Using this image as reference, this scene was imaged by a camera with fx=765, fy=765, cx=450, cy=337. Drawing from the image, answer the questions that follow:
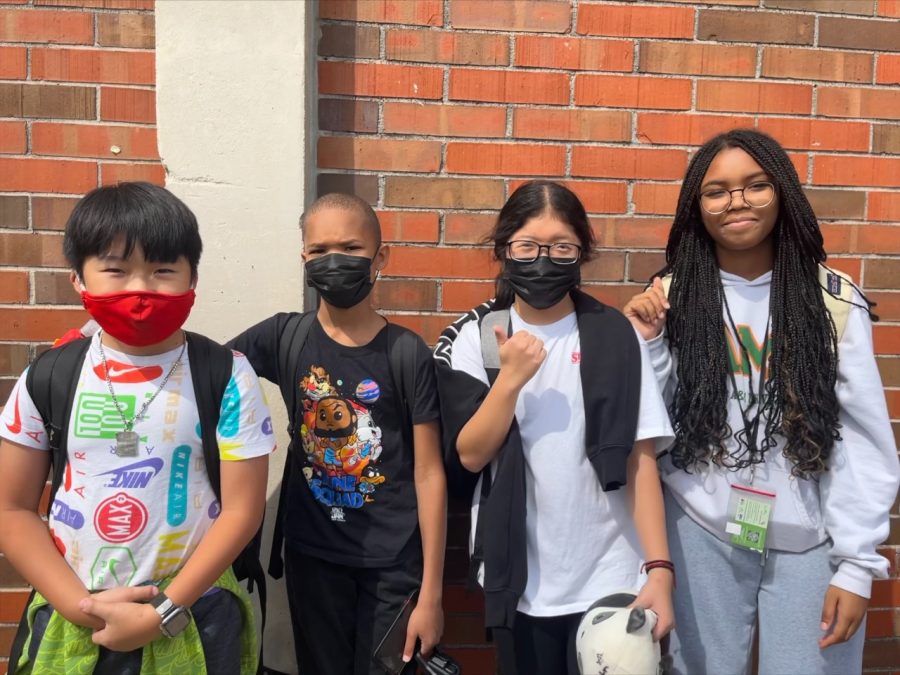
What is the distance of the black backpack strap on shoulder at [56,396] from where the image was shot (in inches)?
70.6

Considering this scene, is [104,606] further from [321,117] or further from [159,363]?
[321,117]

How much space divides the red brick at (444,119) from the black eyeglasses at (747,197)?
32.4 inches

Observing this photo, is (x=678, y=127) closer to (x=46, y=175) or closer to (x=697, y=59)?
(x=697, y=59)

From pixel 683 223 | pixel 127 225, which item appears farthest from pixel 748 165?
pixel 127 225

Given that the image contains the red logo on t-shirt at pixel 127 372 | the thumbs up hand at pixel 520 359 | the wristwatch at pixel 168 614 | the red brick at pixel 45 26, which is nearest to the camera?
the wristwatch at pixel 168 614

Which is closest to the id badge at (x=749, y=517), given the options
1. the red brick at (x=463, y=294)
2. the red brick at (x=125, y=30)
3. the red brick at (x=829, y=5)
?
the red brick at (x=463, y=294)

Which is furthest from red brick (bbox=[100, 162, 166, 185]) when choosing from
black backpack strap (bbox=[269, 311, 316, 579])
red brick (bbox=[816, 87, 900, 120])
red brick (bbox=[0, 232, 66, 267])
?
red brick (bbox=[816, 87, 900, 120])

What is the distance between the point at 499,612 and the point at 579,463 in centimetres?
44

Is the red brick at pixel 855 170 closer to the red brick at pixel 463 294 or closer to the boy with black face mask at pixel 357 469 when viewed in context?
the red brick at pixel 463 294

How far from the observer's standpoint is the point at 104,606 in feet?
5.58

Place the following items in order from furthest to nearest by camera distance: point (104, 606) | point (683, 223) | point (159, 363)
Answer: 1. point (683, 223)
2. point (159, 363)
3. point (104, 606)

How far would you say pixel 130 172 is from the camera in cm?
257

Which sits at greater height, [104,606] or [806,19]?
[806,19]

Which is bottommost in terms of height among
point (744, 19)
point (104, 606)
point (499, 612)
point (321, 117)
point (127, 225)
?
point (499, 612)
